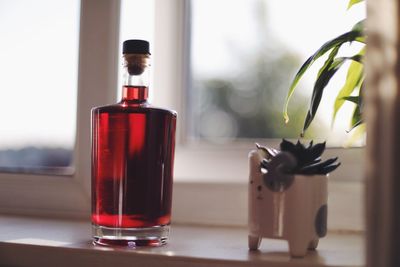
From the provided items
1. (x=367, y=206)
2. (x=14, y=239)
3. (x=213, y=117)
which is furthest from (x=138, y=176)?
(x=213, y=117)

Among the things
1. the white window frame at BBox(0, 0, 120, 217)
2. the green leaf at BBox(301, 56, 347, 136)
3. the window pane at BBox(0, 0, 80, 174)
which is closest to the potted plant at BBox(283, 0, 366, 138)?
the green leaf at BBox(301, 56, 347, 136)

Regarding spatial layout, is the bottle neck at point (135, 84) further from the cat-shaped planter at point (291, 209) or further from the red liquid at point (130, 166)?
the cat-shaped planter at point (291, 209)

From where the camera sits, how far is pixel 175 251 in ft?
2.10

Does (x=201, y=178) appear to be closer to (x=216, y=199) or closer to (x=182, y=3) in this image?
(x=216, y=199)

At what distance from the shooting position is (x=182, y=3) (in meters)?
1.09

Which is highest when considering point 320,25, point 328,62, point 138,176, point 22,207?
point 320,25

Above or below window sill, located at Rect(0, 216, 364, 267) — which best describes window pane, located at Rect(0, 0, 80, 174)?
above

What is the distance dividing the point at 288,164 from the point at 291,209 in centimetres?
6

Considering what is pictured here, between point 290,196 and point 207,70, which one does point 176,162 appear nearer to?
point 207,70

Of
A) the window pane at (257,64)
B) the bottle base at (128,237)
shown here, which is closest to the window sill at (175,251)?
the bottle base at (128,237)

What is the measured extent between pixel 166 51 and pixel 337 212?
470 mm

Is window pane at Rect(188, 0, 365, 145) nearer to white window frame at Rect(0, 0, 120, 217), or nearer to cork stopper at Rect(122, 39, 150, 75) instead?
white window frame at Rect(0, 0, 120, 217)

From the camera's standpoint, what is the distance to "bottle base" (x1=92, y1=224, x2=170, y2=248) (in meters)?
0.68

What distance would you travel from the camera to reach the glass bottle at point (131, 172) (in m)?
0.68
